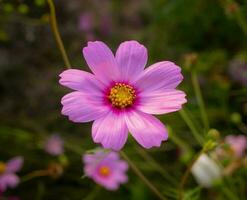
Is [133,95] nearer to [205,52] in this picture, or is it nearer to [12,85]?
[12,85]

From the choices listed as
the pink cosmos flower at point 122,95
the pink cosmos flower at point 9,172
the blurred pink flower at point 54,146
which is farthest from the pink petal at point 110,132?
the blurred pink flower at point 54,146

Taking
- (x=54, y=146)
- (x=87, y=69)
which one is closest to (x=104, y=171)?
(x=54, y=146)

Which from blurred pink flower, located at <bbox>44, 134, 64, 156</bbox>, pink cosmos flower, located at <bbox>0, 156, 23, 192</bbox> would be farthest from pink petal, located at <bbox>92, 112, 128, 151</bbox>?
blurred pink flower, located at <bbox>44, 134, 64, 156</bbox>

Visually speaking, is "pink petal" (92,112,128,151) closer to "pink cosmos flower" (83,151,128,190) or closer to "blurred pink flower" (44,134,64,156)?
"pink cosmos flower" (83,151,128,190)

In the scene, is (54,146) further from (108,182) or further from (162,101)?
(162,101)

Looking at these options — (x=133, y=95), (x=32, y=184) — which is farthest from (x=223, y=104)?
(x=133, y=95)

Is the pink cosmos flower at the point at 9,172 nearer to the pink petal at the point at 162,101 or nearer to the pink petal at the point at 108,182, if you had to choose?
the pink petal at the point at 108,182
